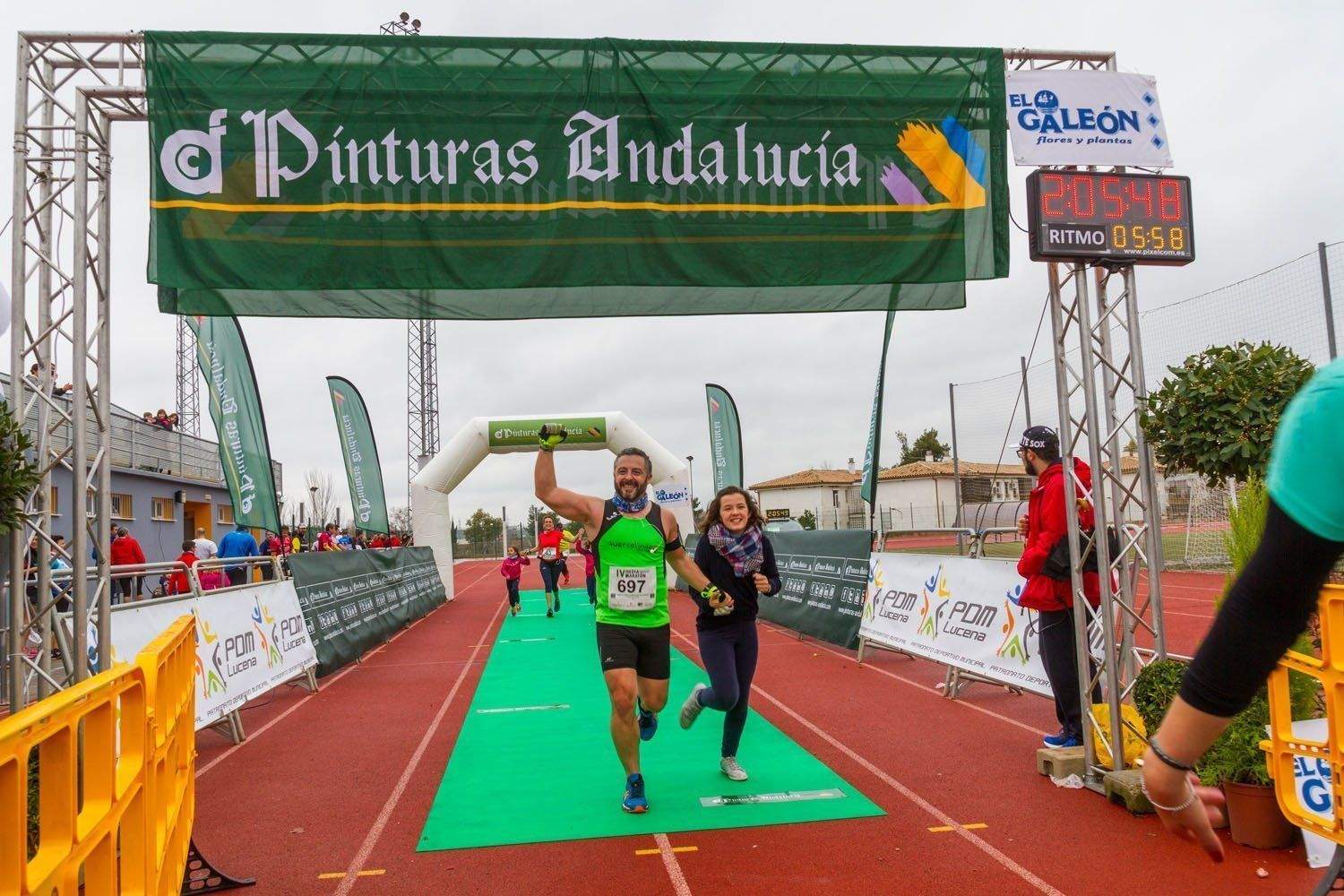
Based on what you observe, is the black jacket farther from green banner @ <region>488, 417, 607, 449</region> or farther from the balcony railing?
the balcony railing

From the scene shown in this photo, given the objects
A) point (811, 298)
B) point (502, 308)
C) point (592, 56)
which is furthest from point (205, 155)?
point (811, 298)

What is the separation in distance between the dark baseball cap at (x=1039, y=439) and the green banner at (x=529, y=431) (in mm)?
15274

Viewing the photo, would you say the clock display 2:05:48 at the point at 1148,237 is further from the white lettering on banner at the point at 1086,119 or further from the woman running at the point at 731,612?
the woman running at the point at 731,612

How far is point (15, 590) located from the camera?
18.0 feet

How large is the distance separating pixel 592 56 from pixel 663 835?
4.89 m

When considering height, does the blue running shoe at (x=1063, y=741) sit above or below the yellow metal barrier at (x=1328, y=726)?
below

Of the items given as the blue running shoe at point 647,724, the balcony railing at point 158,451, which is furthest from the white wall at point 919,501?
the blue running shoe at point 647,724

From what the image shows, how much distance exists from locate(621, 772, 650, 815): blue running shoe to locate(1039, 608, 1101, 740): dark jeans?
9.35 feet

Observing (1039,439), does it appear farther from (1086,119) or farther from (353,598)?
(353,598)

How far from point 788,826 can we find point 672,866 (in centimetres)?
82

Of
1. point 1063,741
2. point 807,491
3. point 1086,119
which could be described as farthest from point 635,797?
point 807,491

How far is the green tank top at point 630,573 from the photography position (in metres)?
5.34

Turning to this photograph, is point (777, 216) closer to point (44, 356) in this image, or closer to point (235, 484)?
point (44, 356)

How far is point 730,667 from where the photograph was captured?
5836 millimetres
